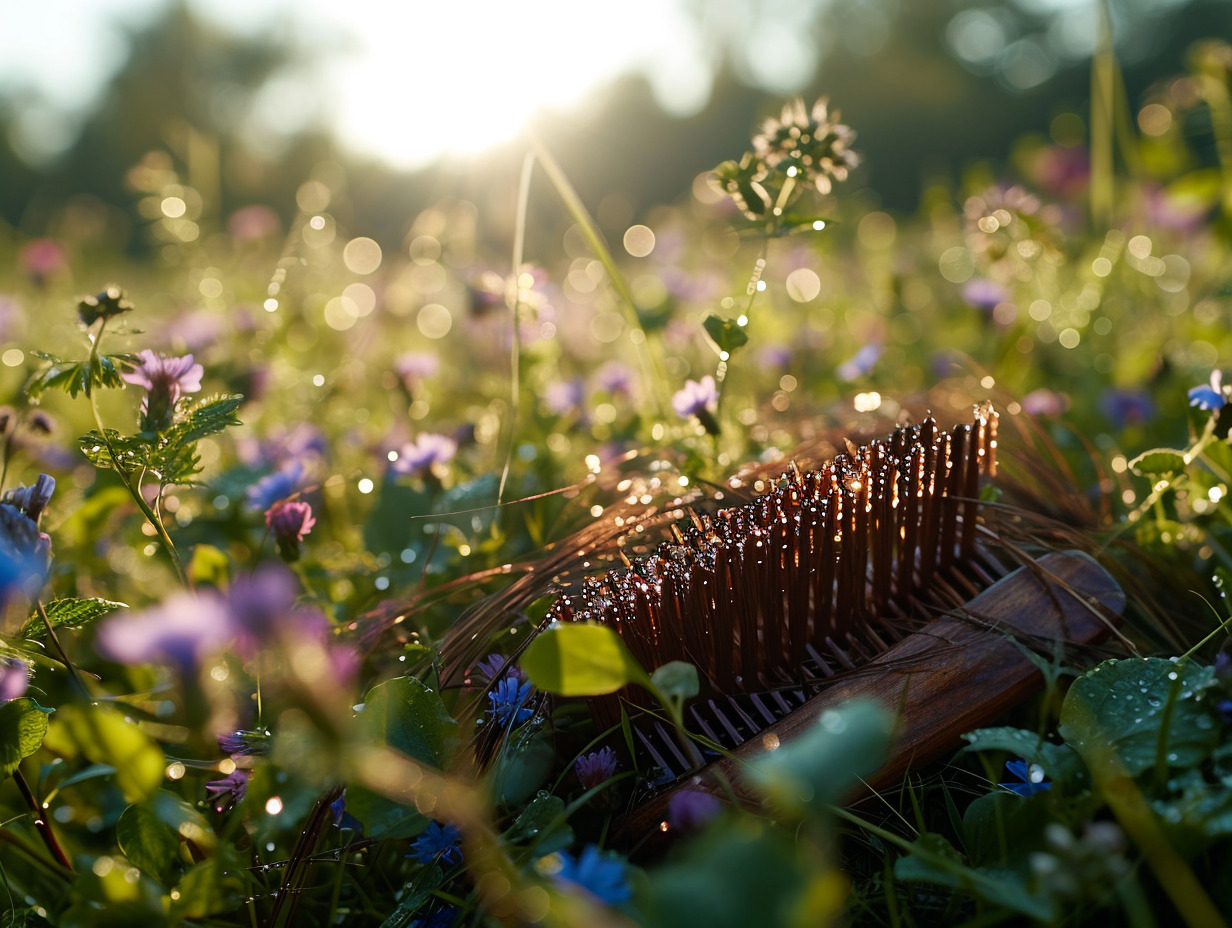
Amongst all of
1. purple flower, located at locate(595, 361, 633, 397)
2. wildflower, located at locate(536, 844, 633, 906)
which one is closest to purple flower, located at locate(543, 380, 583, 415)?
purple flower, located at locate(595, 361, 633, 397)

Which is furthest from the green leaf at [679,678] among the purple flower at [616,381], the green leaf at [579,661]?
the purple flower at [616,381]

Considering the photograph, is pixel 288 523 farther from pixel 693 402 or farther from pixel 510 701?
pixel 693 402

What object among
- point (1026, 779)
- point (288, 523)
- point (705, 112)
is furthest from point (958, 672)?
point (705, 112)

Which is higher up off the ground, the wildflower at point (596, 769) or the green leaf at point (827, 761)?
the green leaf at point (827, 761)

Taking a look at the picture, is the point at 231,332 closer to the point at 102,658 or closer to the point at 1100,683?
the point at 102,658

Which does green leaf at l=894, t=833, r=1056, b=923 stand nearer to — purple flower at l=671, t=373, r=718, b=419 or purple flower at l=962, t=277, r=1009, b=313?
purple flower at l=671, t=373, r=718, b=419

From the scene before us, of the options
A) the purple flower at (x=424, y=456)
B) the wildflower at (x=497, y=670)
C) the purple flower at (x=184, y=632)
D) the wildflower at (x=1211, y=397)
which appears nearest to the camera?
the purple flower at (x=184, y=632)

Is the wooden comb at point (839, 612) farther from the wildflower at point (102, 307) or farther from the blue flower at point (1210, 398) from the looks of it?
the wildflower at point (102, 307)
